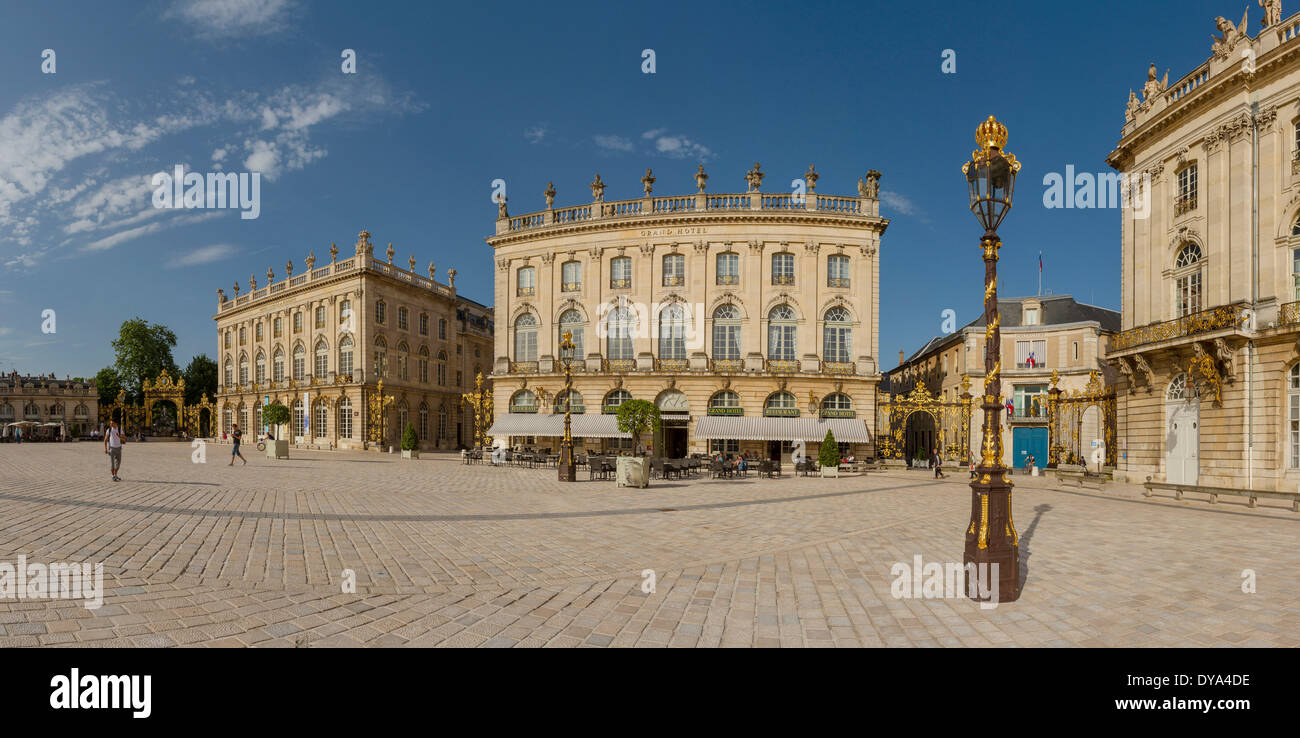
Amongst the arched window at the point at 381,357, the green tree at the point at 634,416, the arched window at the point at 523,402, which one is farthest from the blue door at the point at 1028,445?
the arched window at the point at 381,357

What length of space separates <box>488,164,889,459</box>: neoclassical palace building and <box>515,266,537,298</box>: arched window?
2.53 meters

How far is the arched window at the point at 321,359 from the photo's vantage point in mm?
44594

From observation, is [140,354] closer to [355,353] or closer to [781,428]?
[355,353]

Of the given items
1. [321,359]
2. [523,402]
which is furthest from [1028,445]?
[321,359]

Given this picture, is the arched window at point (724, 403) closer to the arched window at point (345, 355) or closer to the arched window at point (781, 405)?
the arched window at point (781, 405)

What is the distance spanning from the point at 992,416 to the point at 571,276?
28.9 meters

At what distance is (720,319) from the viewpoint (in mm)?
31328

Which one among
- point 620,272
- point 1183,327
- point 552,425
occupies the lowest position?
point 552,425

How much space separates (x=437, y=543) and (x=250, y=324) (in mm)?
55588
